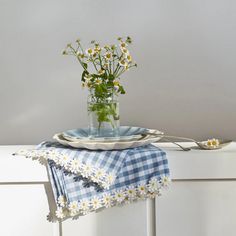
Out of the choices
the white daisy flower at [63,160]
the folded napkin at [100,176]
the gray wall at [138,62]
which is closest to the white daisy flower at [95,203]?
the folded napkin at [100,176]

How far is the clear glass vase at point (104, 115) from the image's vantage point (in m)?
1.19

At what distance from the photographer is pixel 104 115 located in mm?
1184

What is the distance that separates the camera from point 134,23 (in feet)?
4.65

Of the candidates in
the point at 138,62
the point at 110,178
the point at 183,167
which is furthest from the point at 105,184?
the point at 138,62

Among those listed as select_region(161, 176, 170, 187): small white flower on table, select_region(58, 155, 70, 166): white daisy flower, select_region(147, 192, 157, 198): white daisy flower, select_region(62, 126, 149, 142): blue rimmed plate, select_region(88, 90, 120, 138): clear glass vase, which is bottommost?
select_region(147, 192, 157, 198): white daisy flower

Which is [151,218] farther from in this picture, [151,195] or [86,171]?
[86,171]

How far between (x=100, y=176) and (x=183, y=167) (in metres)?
0.24

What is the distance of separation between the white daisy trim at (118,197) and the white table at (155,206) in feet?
0.13

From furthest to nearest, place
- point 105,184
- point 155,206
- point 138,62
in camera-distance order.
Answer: point 138,62 → point 155,206 → point 105,184

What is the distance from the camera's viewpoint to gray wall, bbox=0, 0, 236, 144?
1413mm

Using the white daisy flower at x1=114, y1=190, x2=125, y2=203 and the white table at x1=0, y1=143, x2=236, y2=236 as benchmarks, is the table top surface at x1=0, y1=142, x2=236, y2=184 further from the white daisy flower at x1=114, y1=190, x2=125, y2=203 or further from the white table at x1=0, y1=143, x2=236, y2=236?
the white daisy flower at x1=114, y1=190, x2=125, y2=203

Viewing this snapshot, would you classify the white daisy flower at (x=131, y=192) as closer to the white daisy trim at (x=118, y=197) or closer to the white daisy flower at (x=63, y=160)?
the white daisy trim at (x=118, y=197)

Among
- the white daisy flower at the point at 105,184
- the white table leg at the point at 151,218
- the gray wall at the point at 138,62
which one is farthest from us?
the gray wall at the point at 138,62

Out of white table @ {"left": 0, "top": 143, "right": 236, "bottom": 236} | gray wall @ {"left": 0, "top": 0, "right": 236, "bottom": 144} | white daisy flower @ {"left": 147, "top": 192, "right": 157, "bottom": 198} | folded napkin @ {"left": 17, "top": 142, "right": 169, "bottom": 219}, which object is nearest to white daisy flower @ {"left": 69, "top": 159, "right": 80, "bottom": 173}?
folded napkin @ {"left": 17, "top": 142, "right": 169, "bottom": 219}
